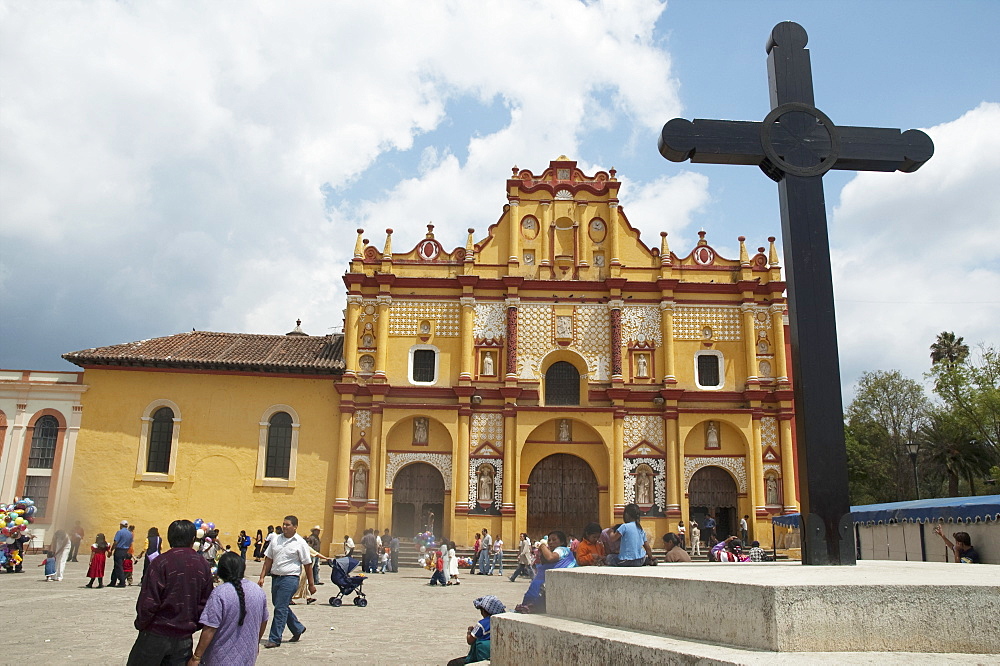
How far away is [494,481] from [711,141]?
2123 centimetres

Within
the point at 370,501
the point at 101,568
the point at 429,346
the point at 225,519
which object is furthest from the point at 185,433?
the point at 101,568

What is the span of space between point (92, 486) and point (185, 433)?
3282 millimetres

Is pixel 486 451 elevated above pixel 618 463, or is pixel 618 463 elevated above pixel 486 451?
pixel 486 451

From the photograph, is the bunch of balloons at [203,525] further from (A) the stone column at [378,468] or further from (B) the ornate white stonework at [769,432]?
(B) the ornate white stonework at [769,432]

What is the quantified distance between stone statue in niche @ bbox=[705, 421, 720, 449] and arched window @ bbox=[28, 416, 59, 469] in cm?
Answer: 2171

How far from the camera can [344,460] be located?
26.9 metres

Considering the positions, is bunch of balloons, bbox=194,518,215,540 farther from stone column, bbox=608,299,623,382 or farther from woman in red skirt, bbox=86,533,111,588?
stone column, bbox=608,299,623,382

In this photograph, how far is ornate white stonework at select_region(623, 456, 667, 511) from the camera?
2700cm

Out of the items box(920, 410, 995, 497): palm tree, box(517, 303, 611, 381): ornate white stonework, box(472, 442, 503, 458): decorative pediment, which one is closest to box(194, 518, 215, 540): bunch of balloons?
box(472, 442, 503, 458): decorative pediment

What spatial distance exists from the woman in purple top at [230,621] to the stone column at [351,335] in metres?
22.1

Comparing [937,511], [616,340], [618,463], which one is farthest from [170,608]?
[616,340]

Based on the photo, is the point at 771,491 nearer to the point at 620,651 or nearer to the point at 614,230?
the point at 614,230

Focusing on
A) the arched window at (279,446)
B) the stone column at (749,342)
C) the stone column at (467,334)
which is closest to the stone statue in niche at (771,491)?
the stone column at (749,342)

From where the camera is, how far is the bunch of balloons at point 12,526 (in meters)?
18.6
